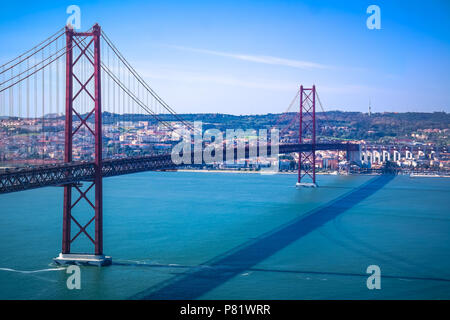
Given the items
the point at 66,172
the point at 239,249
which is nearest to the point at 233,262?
the point at 239,249

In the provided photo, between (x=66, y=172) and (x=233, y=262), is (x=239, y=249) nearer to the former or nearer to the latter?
(x=233, y=262)

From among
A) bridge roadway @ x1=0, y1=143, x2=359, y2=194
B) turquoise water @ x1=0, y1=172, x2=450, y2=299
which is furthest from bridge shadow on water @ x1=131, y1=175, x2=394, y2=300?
bridge roadway @ x1=0, y1=143, x2=359, y2=194

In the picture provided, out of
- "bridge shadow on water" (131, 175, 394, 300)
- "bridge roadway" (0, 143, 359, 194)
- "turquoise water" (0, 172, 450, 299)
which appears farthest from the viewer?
"turquoise water" (0, 172, 450, 299)

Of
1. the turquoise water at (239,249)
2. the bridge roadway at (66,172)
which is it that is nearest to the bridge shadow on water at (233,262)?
the turquoise water at (239,249)

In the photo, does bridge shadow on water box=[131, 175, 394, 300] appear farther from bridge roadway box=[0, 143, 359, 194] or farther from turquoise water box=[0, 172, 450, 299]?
bridge roadway box=[0, 143, 359, 194]
